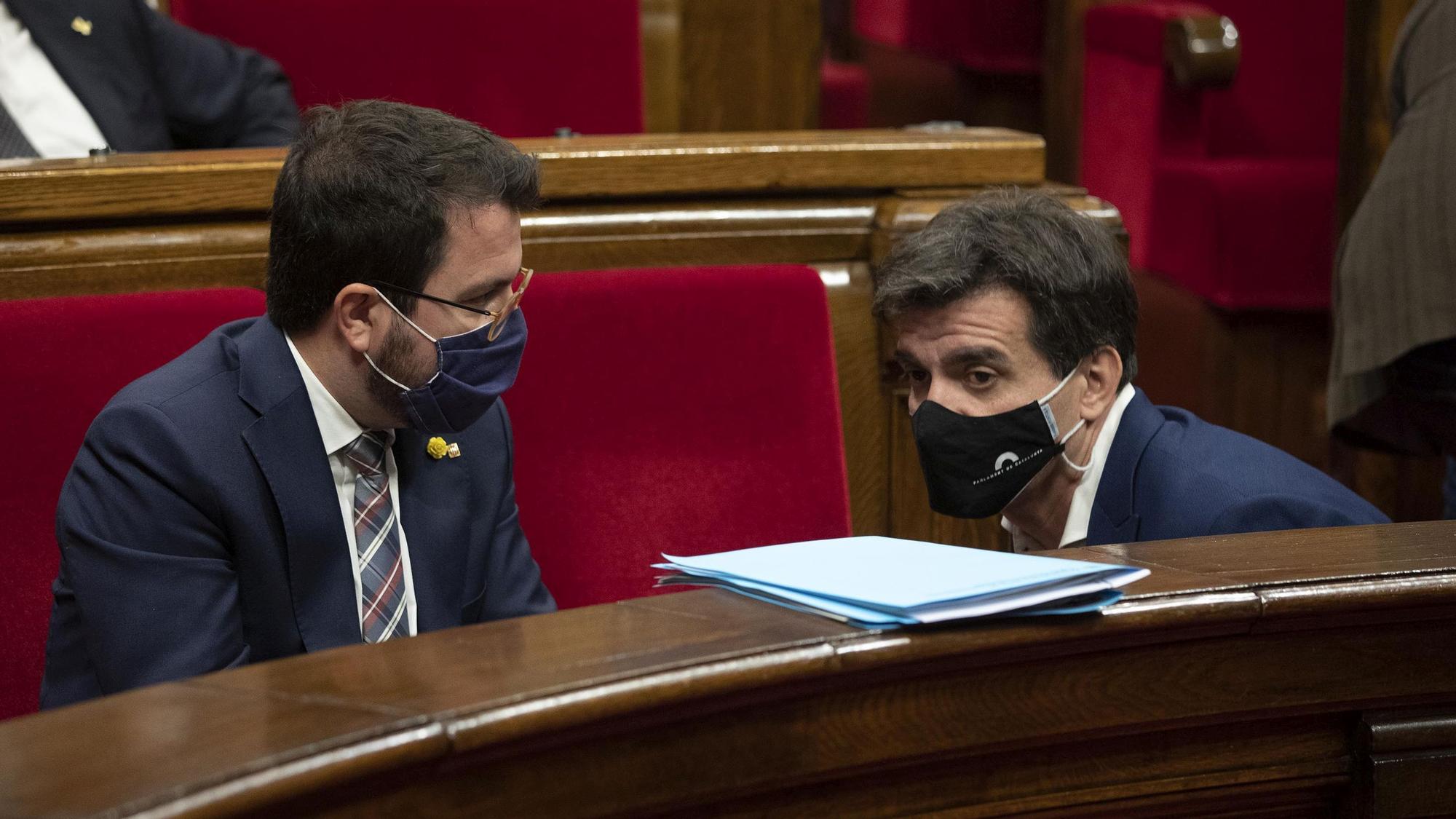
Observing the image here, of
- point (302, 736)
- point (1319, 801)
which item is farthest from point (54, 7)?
point (1319, 801)

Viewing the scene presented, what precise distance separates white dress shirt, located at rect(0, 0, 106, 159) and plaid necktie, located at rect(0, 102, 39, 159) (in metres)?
0.01

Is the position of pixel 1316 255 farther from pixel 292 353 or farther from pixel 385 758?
pixel 385 758

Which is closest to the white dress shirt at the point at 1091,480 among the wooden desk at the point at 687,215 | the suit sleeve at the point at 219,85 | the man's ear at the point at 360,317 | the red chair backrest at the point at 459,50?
the wooden desk at the point at 687,215

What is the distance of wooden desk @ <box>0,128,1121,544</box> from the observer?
1426 millimetres

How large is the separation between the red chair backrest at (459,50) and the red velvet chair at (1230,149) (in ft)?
3.29

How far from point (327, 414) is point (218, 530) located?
0.13 m

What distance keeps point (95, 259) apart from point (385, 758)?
978 millimetres

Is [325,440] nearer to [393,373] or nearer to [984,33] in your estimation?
[393,373]

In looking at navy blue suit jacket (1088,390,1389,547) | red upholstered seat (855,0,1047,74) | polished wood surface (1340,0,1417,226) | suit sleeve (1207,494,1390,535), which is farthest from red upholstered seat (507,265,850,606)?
red upholstered seat (855,0,1047,74)

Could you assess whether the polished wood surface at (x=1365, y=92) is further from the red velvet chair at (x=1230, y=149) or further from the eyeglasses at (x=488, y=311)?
the eyeglasses at (x=488, y=311)

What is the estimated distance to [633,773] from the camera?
68cm

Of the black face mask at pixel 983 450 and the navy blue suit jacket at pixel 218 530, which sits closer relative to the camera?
the navy blue suit jacket at pixel 218 530

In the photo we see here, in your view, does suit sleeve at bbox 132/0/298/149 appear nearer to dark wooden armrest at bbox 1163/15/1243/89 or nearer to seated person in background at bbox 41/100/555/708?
seated person in background at bbox 41/100/555/708

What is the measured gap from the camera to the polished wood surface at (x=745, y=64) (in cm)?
260
